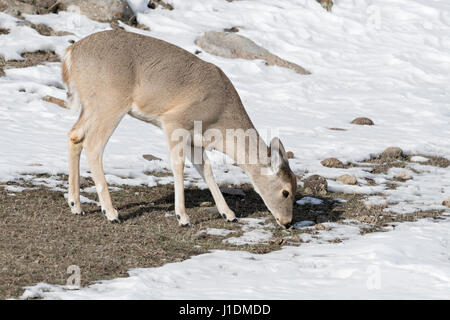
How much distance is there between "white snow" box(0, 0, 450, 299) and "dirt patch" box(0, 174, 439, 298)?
29 cm

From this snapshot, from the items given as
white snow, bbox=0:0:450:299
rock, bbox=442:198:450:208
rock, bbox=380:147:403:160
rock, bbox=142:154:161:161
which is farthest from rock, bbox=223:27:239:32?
rock, bbox=442:198:450:208

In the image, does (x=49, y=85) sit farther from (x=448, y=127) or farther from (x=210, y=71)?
(x=448, y=127)

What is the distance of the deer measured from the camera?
826cm

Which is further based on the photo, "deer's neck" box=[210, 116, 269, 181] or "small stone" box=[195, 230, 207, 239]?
"deer's neck" box=[210, 116, 269, 181]

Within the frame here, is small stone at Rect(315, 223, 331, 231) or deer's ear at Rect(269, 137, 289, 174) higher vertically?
deer's ear at Rect(269, 137, 289, 174)

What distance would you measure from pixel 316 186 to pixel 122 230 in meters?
3.79

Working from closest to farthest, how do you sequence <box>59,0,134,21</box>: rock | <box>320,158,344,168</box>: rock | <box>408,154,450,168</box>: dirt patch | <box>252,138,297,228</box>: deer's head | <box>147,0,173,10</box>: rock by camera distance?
1. <box>252,138,297,228</box>: deer's head
2. <box>320,158,344,168</box>: rock
3. <box>408,154,450,168</box>: dirt patch
4. <box>59,0,134,21</box>: rock
5. <box>147,0,173,10</box>: rock

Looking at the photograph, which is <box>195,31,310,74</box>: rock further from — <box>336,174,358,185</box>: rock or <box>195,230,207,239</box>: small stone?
<box>195,230,207,239</box>: small stone

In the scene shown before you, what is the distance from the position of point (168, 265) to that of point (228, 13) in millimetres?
16984

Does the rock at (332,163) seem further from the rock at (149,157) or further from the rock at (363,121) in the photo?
the rock at (363,121)

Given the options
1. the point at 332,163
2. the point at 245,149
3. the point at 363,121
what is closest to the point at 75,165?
the point at 245,149

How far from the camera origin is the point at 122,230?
298 inches

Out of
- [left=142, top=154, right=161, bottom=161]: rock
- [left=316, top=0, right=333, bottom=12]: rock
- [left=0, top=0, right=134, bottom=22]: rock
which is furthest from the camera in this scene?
[left=316, top=0, right=333, bottom=12]: rock

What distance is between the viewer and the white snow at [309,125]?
5.92m
